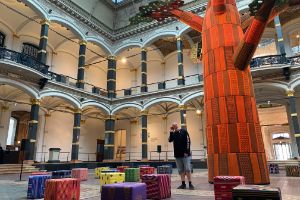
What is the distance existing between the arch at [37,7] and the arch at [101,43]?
424 cm

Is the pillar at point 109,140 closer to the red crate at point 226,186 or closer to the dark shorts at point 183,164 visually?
the dark shorts at point 183,164

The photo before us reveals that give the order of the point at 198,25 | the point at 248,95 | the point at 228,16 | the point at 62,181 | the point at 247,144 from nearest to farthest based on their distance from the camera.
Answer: the point at 62,181
the point at 247,144
the point at 248,95
the point at 228,16
the point at 198,25

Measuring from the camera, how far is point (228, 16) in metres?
6.96

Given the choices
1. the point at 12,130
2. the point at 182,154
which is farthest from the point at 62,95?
the point at 182,154

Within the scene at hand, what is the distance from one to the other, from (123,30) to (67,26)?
18.7ft

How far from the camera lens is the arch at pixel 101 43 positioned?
2061cm

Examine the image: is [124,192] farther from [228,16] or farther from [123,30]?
[123,30]

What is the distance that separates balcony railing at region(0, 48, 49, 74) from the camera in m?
13.8

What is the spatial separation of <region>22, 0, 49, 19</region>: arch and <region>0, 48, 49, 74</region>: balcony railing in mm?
3620

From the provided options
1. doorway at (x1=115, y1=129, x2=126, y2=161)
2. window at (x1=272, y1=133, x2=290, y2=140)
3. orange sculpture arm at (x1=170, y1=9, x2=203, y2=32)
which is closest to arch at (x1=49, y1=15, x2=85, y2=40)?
doorway at (x1=115, y1=129, x2=126, y2=161)

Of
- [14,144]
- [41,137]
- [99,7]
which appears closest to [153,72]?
[99,7]

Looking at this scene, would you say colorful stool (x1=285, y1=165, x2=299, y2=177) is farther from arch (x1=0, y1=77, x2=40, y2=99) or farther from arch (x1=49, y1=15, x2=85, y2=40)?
arch (x1=49, y1=15, x2=85, y2=40)

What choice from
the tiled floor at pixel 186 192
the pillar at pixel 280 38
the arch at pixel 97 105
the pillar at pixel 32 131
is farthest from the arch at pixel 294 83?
the pillar at pixel 32 131

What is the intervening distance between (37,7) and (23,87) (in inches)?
225
